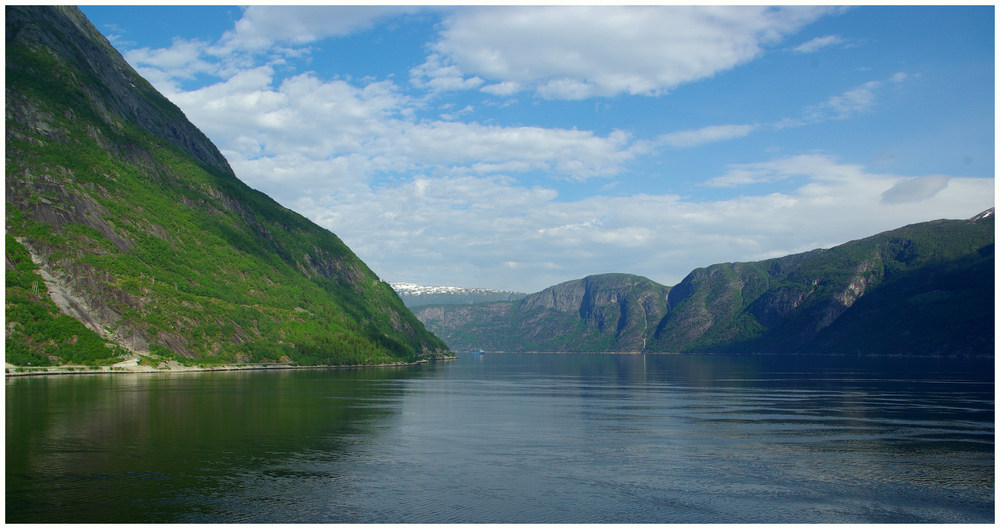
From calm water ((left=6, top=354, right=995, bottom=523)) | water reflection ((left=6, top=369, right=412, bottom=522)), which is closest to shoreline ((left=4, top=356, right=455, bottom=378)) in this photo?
water reflection ((left=6, top=369, right=412, bottom=522))

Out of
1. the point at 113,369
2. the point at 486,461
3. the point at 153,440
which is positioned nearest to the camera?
the point at 486,461

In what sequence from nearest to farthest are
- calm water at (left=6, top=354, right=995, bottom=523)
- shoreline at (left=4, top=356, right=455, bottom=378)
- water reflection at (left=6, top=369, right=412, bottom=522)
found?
1. calm water at (left=6, top=354, right=995, bottom=523)
2. water reflection at (left=6, top=369, right=412, bottom=522)
3. shoreline at (left=4, top=356, right=455, bottom=378)

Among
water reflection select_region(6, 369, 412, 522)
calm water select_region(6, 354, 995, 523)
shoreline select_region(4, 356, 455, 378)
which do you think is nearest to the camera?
calm water select_region(6, 354, 995, 523)

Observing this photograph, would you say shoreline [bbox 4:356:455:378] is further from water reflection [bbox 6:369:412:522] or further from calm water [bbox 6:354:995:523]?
calm water [bbox 6:354:995:523]

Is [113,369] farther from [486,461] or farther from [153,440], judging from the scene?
[486,461]

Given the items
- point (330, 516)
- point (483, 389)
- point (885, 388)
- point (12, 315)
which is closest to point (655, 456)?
point (330, 516)

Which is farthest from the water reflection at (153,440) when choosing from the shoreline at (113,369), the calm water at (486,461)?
the shoreline at (113,369)

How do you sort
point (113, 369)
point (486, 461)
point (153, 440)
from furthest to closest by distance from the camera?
point (113, 369), point (153, 440), point (486, 461)

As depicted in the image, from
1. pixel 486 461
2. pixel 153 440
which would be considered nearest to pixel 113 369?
pixel 153 440
